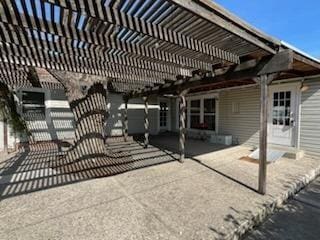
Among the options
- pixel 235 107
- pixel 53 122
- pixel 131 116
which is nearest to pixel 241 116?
pixel 235 107

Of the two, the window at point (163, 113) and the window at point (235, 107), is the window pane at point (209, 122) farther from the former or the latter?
the window at point (163, 113)

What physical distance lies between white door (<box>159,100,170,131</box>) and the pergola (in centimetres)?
642

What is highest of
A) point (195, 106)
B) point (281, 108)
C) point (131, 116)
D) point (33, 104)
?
point (33, 104)

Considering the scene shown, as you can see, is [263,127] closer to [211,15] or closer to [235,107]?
[211,15]

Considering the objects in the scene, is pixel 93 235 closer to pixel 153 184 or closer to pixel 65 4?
pixel 153 184

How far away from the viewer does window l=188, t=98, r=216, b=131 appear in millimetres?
8977

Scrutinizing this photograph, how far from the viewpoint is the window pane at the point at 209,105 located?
8.92 meters

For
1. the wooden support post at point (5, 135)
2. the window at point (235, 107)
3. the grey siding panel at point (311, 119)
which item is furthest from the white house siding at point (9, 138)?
the grey siding panel at point (311, 119)

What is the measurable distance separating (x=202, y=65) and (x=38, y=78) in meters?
4.88

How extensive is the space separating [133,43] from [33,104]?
645 centimetres

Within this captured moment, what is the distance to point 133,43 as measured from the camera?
315 centimetres

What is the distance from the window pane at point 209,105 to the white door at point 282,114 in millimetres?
2669

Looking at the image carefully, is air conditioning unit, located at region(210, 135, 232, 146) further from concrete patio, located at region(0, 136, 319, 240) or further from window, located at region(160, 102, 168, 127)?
window, located at region(160, 102, 168, 127)

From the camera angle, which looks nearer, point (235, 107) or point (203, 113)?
point (235, 107)
